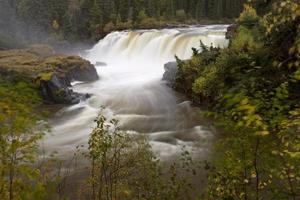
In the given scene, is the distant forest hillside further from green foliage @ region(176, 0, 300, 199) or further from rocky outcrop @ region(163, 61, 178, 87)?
green foliage @ region(176, 0, 300, 199)

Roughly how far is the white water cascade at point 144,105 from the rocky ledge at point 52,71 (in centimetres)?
88

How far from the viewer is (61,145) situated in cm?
1466

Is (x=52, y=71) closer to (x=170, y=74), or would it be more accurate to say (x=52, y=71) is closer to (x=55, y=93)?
(x=55, y=93)

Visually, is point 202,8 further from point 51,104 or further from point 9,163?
point 9,163

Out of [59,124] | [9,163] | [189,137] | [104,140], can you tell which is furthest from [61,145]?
[9,163]

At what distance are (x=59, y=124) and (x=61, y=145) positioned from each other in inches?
123

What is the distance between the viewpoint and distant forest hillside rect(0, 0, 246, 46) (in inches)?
1953

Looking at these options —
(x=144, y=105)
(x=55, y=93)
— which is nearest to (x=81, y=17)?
(x=55, y=93)

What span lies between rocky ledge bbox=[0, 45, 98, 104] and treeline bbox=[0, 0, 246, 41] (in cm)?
2049

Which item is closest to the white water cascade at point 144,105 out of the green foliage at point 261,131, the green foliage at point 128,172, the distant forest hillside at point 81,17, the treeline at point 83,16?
the green foliage at point 128,172

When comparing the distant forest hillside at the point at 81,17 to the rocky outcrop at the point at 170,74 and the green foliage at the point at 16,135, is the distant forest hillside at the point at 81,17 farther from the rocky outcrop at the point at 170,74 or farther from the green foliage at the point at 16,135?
the green foliage at the point at 16,135

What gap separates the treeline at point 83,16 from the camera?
51.0 metres

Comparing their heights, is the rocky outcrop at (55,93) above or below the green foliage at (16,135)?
below

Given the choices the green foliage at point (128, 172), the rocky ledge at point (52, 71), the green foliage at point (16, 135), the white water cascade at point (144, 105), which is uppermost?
the green foliage at point (16, 135)
